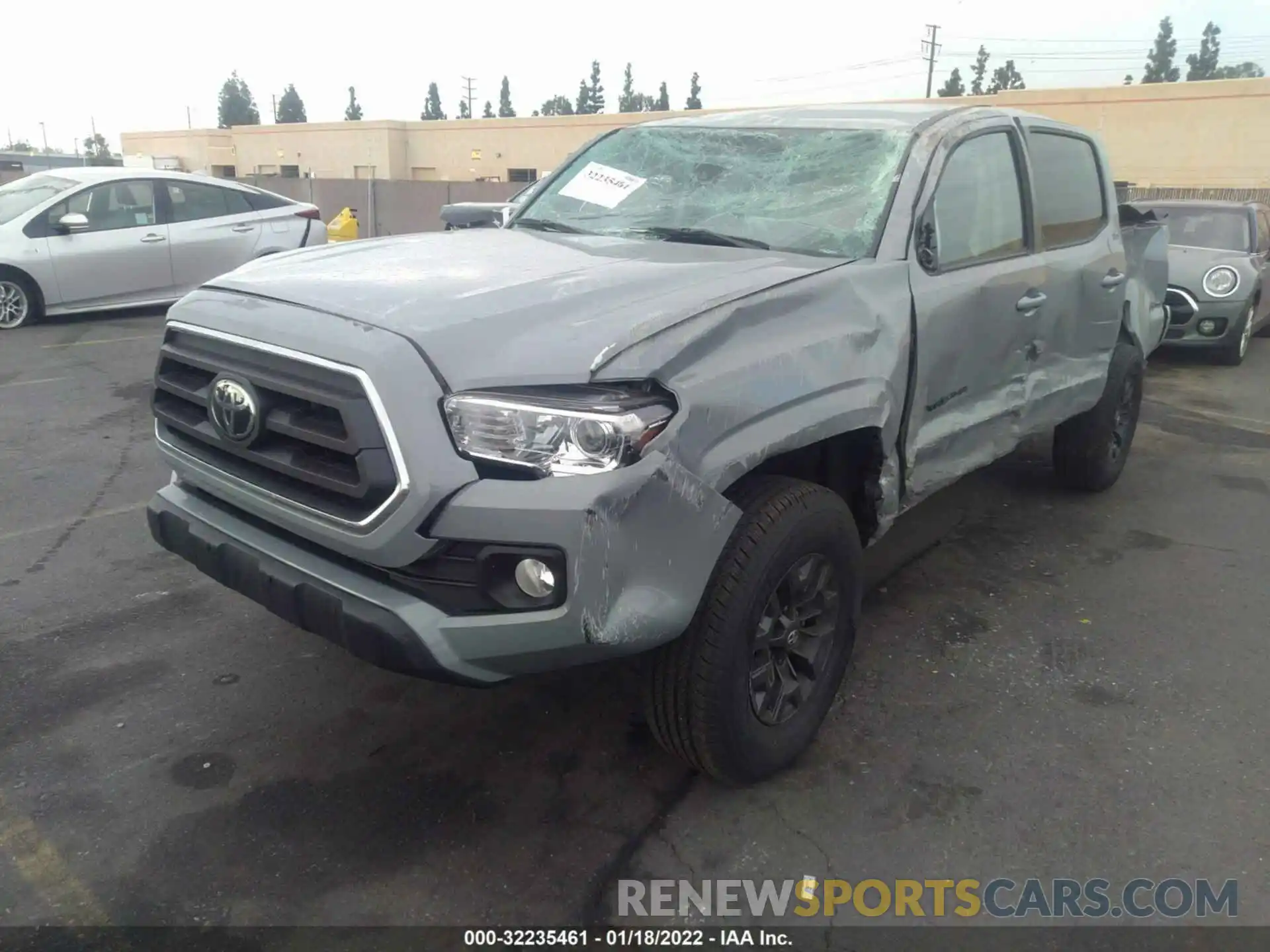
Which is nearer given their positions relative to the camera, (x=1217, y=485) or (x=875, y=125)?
(x=875, y=125)

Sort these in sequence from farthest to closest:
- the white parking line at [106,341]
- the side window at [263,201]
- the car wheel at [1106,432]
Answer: the side window at [263,201] → the white parking line at [106,341] → the car wheel at [1106,432]

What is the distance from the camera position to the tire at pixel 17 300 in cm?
962

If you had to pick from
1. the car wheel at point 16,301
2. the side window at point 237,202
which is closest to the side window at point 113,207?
the car wheel at point 16,301

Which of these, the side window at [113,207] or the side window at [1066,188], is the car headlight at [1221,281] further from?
the side window at [113,207]

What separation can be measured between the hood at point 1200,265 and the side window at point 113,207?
10.4 meters

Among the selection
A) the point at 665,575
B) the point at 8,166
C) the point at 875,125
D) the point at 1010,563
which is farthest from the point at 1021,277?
the point at 8,166

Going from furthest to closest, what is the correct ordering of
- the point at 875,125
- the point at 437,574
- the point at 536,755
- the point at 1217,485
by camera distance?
the point at 1217,485
the point at 875,125
the point at 536,755
the point at 437,574

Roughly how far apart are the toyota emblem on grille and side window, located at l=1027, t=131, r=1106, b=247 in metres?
3.23

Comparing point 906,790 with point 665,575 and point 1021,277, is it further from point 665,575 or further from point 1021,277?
point 1021,277

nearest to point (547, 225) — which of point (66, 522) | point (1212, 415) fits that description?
point (66, 522)

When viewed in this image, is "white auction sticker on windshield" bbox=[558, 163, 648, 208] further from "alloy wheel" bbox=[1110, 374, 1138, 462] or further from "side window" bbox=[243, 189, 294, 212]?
"side window" bbox=[243, 189, 294, 212]

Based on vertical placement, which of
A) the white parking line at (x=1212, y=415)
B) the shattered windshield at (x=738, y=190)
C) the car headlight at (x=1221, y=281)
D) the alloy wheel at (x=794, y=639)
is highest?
the shattered windshield at (x=738, y=190)

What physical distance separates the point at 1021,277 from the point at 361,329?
8.77 feet

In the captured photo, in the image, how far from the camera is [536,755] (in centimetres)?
300
